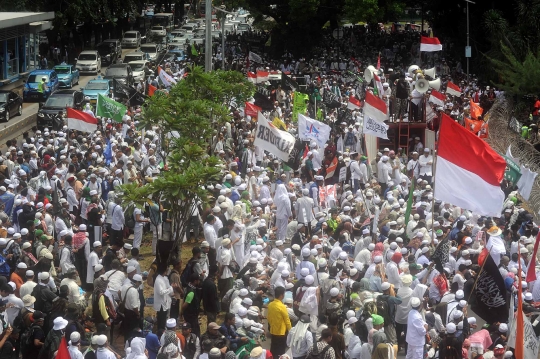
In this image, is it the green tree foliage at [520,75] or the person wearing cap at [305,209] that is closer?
the person wearing cap at [305,209]

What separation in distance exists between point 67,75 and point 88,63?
13.8 feet

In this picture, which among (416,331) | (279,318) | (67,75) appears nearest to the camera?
(416,331)

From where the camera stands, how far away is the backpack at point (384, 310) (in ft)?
42.0

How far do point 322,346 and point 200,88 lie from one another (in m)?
13.2

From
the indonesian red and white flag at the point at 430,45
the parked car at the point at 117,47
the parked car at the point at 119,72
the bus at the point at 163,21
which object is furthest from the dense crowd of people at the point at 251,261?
the bus at the point at 163,21

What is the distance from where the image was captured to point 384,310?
12.8m

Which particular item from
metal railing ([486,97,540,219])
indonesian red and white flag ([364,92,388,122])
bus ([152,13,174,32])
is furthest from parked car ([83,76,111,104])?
bus ([152,13,174,32])

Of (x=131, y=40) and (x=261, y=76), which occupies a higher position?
(x=261, y=76)

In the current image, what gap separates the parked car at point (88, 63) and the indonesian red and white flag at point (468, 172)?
105ft

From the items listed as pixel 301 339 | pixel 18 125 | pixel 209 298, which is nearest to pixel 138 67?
pixel 18 125

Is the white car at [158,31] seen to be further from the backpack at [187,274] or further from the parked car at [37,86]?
the backpack at [187,274]

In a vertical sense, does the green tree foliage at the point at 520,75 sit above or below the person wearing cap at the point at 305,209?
below

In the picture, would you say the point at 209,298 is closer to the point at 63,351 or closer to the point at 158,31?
the point at 63,351

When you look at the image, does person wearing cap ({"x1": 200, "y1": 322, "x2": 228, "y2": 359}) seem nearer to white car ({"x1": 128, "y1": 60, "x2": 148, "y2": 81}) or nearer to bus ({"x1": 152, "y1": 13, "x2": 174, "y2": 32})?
white car ({"x1": 128, "y1": 60, "x2": 148, "y2": 81})
